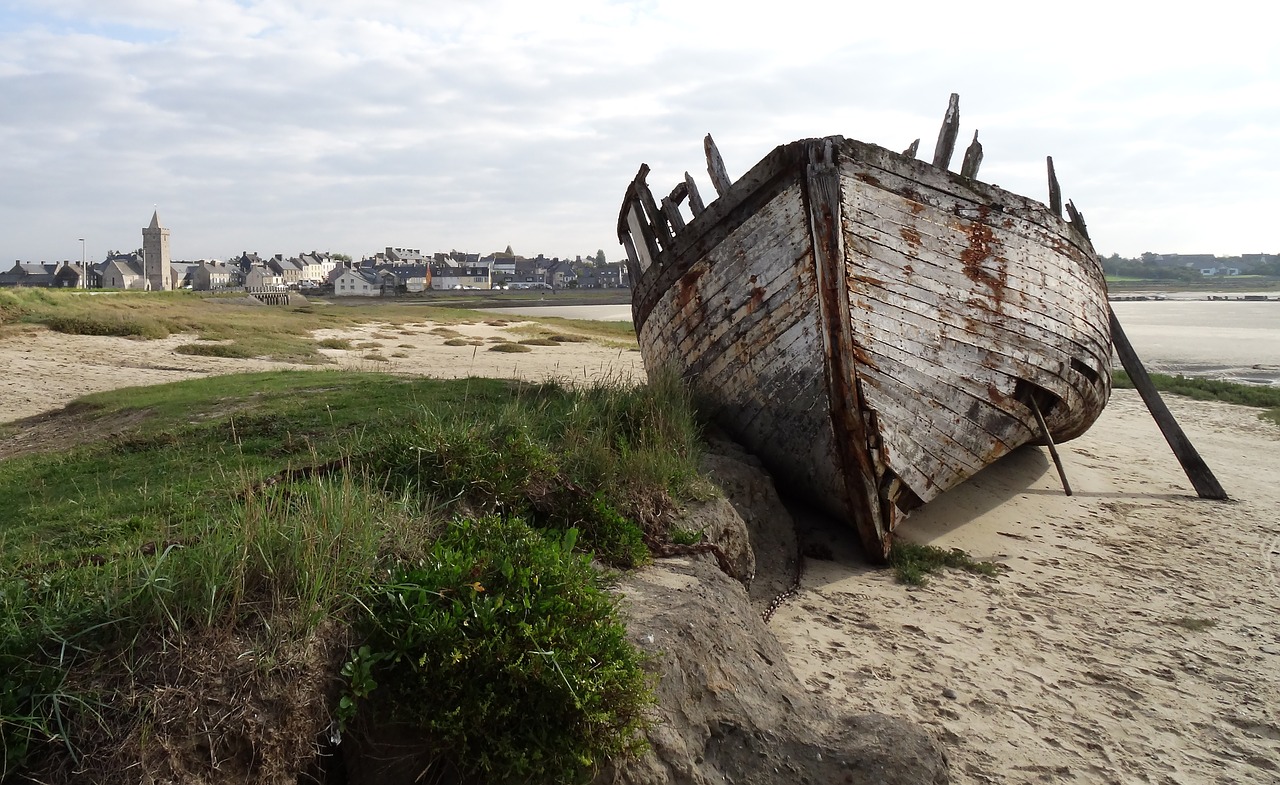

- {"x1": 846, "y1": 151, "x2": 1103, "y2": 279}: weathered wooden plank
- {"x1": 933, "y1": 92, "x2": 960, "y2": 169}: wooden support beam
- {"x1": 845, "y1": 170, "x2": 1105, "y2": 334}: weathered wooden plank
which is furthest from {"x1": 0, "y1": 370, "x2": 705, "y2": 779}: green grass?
{"x1": 933, "y1": 92, "x2": 960, "y2": 169}: wooden support beam

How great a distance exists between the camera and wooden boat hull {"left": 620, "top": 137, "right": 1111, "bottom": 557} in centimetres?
647

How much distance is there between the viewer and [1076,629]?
579cm

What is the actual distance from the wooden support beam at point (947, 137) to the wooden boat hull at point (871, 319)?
447 mm

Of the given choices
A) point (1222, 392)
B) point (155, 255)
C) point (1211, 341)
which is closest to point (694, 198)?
point (1222, 392)

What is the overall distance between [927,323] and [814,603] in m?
2.33

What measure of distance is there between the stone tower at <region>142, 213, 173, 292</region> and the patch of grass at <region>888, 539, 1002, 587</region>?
86.9 metres

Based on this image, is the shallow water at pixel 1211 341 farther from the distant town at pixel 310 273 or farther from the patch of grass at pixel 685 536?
the distant town at pixel 310 273

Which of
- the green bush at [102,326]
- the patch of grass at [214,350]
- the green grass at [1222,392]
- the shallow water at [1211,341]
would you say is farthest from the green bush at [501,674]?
the shallow water at [1211,341]

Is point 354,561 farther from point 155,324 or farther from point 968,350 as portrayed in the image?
point 155,324

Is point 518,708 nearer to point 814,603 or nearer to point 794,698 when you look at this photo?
point 794,698

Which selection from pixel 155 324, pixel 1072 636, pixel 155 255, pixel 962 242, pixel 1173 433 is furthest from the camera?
pixel 155 255

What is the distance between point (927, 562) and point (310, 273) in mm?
108310

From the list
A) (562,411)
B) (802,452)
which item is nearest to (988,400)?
(802,452)

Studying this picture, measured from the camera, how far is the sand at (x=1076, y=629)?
14.4 ft
